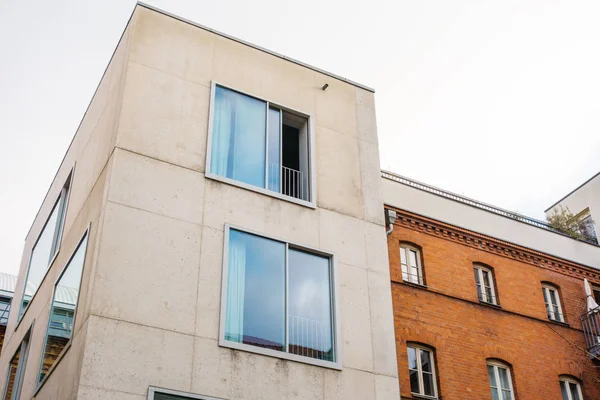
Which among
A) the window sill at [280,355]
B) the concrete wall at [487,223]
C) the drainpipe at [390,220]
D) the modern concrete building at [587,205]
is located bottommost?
the window sill at [280,355]

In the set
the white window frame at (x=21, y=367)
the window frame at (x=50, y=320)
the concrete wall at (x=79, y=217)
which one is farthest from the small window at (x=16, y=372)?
the window frame at (x=50, y=320)

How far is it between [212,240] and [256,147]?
3046 mm

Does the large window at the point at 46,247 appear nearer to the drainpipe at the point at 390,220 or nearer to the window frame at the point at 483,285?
the drainpipe at the point at 390,220

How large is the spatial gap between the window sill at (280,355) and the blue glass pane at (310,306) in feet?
0.65

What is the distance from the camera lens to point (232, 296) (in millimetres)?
15688

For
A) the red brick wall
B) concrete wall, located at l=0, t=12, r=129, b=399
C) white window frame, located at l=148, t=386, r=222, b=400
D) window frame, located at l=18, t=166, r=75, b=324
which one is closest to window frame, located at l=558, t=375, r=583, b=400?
the red brick wall

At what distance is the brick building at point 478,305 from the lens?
20578 millimetres

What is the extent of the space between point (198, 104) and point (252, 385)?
654cm

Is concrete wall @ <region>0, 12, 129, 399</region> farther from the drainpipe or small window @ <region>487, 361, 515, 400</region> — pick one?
small window @ <region>487, 361, 515, 400</region>

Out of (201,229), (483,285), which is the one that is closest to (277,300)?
(201,229)

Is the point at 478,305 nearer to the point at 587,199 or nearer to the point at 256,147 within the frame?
the point at 256,147

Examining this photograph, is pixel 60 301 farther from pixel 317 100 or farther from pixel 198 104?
pixel 317 100

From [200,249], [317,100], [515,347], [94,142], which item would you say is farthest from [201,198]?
[515,347]

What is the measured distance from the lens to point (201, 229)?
16.0 m
